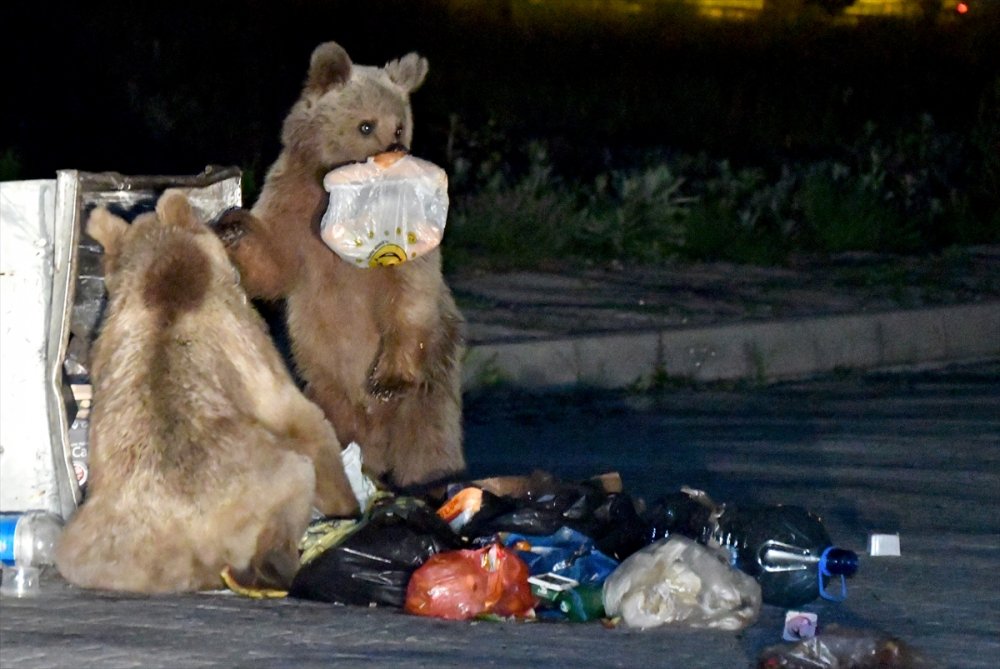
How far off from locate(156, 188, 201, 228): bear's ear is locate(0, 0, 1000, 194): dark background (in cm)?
883

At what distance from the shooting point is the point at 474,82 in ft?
73.5

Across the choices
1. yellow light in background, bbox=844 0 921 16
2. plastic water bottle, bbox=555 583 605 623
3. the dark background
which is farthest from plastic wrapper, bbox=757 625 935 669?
yellow light in background, bbox=844 0 921 16

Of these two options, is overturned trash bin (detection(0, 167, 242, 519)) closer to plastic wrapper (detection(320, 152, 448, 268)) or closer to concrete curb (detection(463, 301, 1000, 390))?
plastic wrapper (detection(320, 152, 448, 268))

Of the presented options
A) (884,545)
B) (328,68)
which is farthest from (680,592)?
(328,68)

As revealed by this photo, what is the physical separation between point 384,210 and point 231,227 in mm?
517

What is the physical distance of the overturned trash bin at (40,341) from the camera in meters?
4.99

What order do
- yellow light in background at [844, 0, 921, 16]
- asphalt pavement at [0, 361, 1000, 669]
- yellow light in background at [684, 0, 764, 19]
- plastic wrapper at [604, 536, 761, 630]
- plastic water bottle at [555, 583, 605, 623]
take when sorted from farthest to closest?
yellow light in background at [844, 0, 921, 16] < yellow light in background at [684, 0, 764, 19] < plastic water bottle at [555, 583, 605, 623] < plastic wrapper at [604, 536, 761, 630] < asphalt pavement at [0, 361, 1000, 669]

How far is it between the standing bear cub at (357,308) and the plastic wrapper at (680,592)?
5.09ft

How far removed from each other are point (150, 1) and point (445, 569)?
52.4 ft

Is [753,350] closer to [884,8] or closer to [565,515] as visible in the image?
[565,515]

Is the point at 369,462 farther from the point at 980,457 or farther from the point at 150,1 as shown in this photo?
the point at 150,1

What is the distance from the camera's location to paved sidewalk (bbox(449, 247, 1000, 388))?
9.71 meters

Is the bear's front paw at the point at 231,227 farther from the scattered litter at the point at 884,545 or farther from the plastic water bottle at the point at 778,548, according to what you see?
the scattered litter at the point at 884,545

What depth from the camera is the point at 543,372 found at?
9.56m
